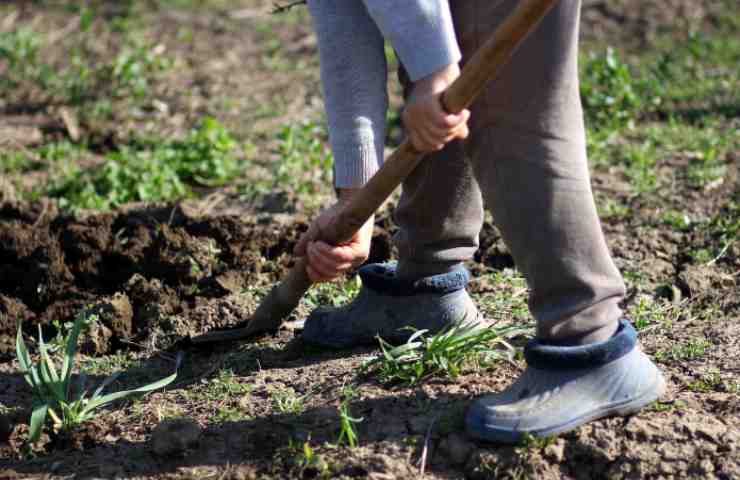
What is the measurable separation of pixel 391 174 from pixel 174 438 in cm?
93

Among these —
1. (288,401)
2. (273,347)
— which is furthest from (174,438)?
(273,347)

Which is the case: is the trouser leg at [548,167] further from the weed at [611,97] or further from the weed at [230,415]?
the weed at [611,97]

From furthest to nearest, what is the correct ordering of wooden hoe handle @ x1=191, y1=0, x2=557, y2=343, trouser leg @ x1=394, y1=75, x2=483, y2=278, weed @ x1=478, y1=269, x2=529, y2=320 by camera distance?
weed @ x1=478, y1=269, x2=529, y2=320, trouser leg @ x1=394, y1=75, x2=483, y2=278, wooden hoe handle @ x1=191, y1=0, x2=557, y2=343

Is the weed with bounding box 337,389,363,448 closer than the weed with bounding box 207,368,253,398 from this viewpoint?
Yes

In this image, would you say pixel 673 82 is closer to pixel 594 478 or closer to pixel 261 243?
pixel 261 243

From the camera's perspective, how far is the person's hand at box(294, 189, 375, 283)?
3055 millimetres

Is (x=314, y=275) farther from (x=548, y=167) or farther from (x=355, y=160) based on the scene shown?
(x=548, y=167)

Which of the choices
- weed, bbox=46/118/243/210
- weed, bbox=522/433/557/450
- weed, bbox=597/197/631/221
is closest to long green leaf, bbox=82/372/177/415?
weed, bbox=522/433/557/450

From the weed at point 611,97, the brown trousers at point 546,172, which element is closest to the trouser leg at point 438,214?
the brown trousers at point 546,172

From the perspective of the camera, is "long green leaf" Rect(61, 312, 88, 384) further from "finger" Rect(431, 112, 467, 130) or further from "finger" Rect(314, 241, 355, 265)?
"finger" Rect(431, 112, 467, 130)

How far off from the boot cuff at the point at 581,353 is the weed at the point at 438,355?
0.33 m

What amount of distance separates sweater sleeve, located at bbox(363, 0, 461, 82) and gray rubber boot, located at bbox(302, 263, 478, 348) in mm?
948

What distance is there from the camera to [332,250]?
3.04 m

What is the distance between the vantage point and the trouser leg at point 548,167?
104 inches
